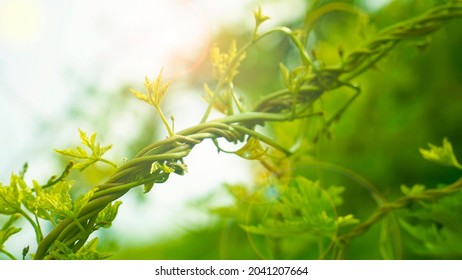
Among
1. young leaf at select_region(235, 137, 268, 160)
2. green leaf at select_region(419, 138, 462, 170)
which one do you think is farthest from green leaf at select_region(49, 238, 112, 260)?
green leaf at select_region(419, 138, 462, 170)

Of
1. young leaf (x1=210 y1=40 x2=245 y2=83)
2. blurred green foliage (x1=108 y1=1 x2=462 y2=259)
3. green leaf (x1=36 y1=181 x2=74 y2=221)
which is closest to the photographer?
green leaf (x1=36 y1=181 x2=74 y2=221)

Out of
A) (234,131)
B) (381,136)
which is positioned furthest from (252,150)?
(381,136)

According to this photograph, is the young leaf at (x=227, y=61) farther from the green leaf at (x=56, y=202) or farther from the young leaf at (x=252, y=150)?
the green leaf at (x=56, y=202)

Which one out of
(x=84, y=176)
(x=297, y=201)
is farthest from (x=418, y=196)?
(x=84, y=176)

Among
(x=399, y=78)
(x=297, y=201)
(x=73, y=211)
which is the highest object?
(x=399, y=78)

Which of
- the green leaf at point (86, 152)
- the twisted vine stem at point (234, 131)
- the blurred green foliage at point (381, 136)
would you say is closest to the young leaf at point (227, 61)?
the twisted vine stem at point (234, 131)

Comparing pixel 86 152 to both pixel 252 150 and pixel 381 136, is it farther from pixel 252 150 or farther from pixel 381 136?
pixel 381 136

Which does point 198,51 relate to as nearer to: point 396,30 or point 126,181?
point 396,30

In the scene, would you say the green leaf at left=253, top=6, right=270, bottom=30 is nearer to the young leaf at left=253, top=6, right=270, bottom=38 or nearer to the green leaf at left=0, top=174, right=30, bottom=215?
the young leaf at left=253, top=6, right=270, bottom=38
